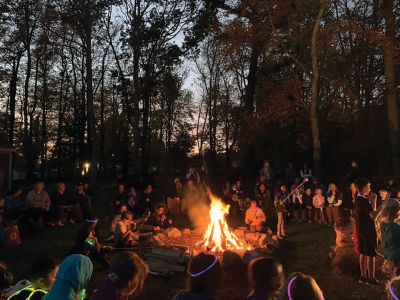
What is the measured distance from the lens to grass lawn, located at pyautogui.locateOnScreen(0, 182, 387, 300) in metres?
8.25

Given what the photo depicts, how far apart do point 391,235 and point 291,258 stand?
390 cm

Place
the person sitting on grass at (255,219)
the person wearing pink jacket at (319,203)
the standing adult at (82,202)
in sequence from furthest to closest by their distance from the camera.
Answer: the person wearing pink jacket at (319,203)
the standing adult at (82,202)
the person sitting on grass at (255,219)

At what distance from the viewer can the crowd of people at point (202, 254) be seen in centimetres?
345

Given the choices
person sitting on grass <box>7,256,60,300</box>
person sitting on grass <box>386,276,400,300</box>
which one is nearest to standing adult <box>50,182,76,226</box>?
person sitting on grass <box>7,256,60,300</box>

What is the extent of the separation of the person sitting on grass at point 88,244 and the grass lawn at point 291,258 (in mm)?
270

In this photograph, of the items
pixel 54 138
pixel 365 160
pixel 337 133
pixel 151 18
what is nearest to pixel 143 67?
pixel 151 18

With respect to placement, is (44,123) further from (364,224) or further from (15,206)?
(364,224)

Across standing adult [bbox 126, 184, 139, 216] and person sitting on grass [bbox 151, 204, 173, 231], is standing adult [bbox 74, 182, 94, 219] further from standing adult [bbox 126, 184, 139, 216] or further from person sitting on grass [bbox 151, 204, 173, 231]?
person sitting on grass [bbox 151, 204, 173, 231]

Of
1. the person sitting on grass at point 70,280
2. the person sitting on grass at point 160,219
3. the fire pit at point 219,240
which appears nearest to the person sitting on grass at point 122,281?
the person sitting on grass at point 70,280

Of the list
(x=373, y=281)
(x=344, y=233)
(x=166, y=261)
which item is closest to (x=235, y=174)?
(x=344, y=233)

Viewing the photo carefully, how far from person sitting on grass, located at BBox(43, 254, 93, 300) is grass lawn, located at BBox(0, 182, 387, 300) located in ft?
15.1

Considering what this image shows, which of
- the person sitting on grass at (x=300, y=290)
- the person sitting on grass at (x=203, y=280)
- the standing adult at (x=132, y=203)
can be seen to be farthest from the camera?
the standing adult at (x=132, y=203)

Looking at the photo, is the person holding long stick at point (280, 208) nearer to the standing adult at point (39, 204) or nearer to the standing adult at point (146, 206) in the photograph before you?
the standing adult at point (146, 206)

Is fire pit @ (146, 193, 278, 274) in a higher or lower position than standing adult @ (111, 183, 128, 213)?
lower
